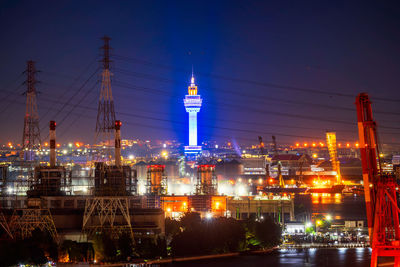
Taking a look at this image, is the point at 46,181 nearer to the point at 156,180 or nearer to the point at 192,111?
the point at 156,180

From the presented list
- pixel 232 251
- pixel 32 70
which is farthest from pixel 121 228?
pixel 32 70

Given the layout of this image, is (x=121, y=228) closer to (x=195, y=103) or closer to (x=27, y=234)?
(x=27, y=234)

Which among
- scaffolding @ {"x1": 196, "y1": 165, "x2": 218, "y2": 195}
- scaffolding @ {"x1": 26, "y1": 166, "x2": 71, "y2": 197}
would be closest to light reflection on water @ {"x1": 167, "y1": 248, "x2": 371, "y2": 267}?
scaffolding @ {"x1": 26, "y1": 166, "x2": 71, "y2": 197}

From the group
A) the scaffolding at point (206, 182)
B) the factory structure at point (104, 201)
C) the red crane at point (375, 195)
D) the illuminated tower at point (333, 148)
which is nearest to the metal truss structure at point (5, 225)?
the factory structure at point (104, 201)

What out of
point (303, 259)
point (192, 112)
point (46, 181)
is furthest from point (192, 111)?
point (303, 259)

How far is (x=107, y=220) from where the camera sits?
65.0 feet

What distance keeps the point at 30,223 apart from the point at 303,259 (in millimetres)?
9162

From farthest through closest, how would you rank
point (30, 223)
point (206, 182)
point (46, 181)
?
point (206, 182) < point (46, 181) < point (30, 223)

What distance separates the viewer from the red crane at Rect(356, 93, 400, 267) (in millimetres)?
11336

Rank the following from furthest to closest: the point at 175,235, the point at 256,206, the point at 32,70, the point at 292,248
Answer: the point at 256,206 < the point at 32,70 < the point at 292,248 < the point at 175,235

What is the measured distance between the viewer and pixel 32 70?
2469cm

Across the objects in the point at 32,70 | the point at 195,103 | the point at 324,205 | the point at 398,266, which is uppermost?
the point at 195,103

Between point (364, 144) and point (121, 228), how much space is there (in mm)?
9744

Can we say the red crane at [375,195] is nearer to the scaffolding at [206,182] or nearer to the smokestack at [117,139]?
the smokestack at [117,139]
